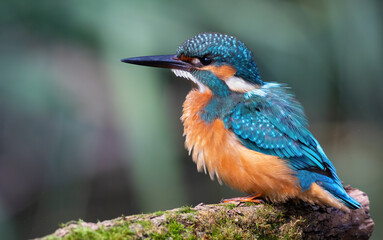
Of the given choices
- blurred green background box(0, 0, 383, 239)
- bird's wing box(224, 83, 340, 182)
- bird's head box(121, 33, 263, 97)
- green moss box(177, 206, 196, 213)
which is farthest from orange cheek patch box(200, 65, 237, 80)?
blurred green background box(0, 0, 383, 239)

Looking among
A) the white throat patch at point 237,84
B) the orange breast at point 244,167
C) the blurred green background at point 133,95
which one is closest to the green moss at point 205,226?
the orange breast at point 244,167

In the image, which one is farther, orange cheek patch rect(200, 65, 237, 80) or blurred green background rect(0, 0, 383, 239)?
blurred green background rect(0, 0, 383, 239)

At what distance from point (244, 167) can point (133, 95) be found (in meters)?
1.49

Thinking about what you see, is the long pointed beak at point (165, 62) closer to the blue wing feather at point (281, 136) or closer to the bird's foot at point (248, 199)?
the blue wing feather at point (281, 136)

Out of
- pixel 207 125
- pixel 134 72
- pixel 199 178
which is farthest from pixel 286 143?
pixel 199 178

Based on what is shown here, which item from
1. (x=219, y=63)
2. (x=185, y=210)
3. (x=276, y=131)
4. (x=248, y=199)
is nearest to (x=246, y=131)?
(x=276, y=131)

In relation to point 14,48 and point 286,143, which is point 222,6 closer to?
point 14,48

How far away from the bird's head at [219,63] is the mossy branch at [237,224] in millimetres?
705

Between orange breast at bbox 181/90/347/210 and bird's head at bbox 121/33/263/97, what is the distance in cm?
24

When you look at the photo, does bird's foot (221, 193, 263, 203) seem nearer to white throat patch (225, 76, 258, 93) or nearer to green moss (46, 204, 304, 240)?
green moss (46, 204, 304, 240)

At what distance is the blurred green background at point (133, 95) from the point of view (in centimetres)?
357

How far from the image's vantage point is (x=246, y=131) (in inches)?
90.6

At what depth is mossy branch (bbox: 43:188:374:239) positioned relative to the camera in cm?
156

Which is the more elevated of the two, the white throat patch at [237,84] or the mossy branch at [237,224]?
the white throat patch at [237,84]
